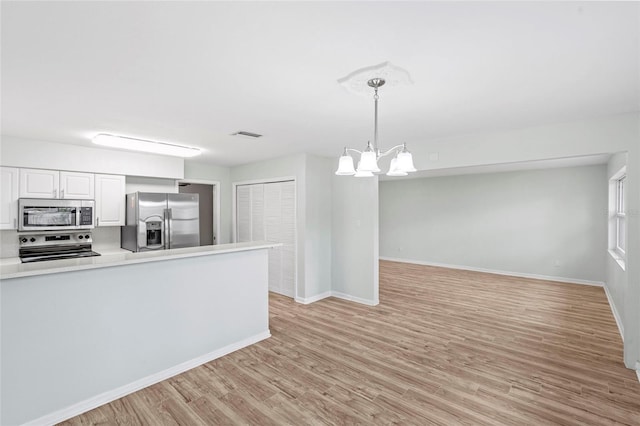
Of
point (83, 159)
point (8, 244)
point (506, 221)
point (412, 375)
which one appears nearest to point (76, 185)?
point (83, 159)

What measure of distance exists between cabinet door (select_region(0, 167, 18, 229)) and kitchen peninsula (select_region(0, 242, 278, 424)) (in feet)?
7.13

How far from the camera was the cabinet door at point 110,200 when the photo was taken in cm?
434

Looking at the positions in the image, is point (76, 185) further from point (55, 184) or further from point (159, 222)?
point (159, 222)

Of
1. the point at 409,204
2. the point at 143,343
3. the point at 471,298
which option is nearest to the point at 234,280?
the point at 143,343

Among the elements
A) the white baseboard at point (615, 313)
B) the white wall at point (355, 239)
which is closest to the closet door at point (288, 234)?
the white wall at point (355, 239)

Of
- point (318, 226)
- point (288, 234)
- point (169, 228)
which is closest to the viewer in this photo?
Answer: point (169, 228)

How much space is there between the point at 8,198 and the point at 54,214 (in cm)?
45

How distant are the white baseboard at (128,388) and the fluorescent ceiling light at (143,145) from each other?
8.83 feet

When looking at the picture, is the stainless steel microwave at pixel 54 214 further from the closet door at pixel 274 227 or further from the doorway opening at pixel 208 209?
the closet door at pixel 274 227

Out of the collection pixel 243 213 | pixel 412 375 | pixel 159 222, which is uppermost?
pixel 243 213

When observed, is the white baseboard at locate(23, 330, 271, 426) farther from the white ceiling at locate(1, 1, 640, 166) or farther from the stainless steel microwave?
the stainless steel microwave

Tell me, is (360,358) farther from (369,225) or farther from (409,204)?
(409,204)

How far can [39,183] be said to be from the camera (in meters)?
3.83

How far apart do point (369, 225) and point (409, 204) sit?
400 centimetres
